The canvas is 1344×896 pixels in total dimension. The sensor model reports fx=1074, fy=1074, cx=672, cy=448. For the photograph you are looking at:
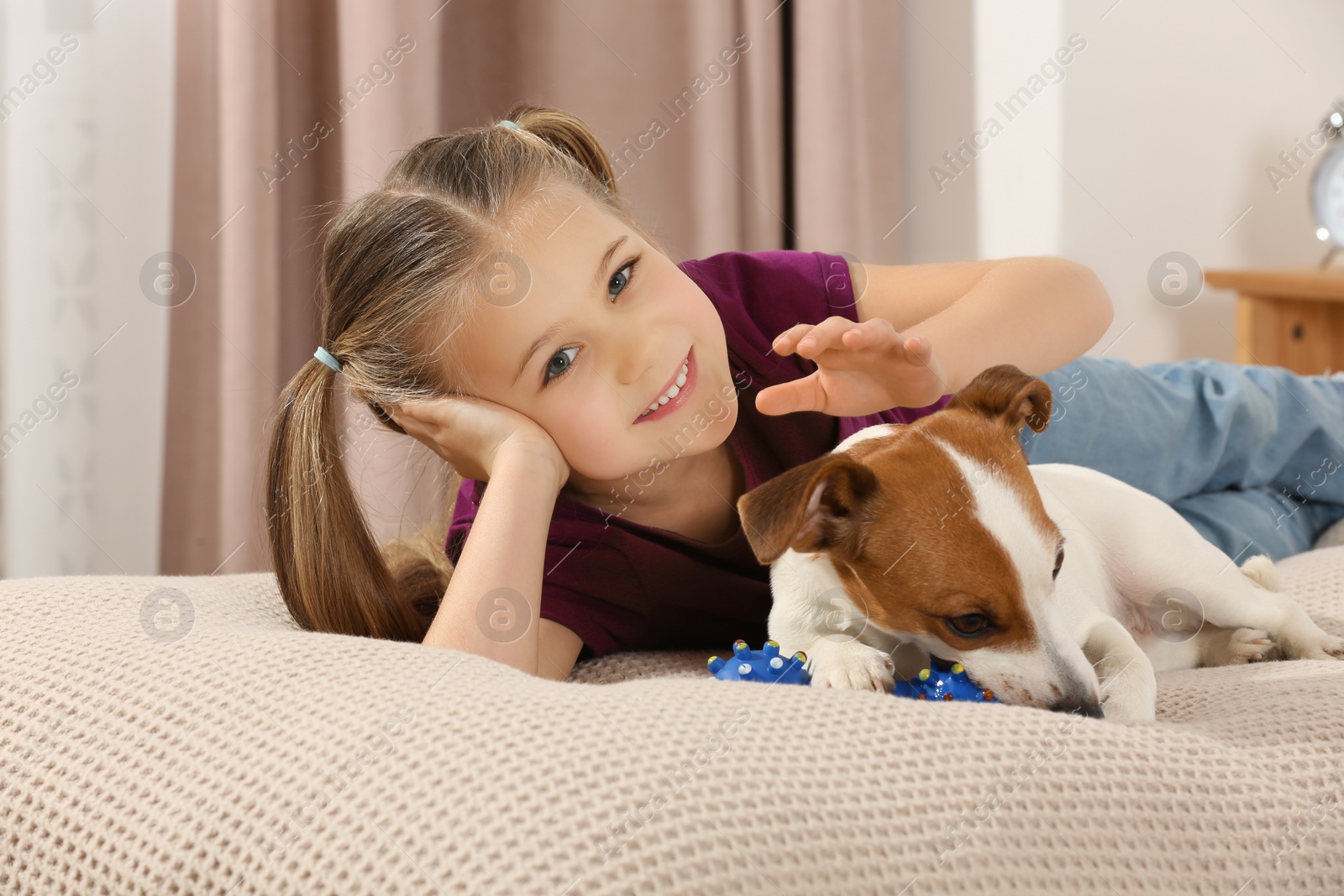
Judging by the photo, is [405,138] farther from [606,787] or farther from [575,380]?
[606,787]

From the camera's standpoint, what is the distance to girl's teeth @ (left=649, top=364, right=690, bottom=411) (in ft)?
A: 4.14

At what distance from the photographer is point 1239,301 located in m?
2.93

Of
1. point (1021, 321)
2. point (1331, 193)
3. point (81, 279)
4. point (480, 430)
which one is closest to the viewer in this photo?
point (480, 430)

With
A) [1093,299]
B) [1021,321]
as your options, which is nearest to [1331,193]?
[1093,299]

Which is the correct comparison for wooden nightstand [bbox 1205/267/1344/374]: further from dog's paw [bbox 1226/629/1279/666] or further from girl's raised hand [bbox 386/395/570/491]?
girl's raised hand [bbox 386/395/570/491]

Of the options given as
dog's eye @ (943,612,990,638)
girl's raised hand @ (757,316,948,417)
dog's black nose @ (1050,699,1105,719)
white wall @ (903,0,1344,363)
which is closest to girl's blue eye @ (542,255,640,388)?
girl's raised hand @ (757,316,948,417)

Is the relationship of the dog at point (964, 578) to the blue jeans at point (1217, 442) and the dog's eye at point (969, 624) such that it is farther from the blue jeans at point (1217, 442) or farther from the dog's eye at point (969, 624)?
the blue jeans at point (1217, 442)

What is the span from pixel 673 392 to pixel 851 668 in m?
0.41

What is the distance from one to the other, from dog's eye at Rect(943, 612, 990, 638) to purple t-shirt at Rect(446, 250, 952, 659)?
41cm

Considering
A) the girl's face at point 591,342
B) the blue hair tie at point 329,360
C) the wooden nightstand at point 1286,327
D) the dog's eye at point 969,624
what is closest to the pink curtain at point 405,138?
the blue hair tie at point 329,360

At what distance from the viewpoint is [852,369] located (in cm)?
108

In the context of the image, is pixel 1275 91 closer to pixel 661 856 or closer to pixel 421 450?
pixel 421 450

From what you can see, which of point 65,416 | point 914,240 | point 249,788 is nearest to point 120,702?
point 249,788

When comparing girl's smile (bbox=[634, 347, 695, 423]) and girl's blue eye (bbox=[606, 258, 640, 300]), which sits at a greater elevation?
girl's blue eye (bbox=[606, 258, 640, 300])
